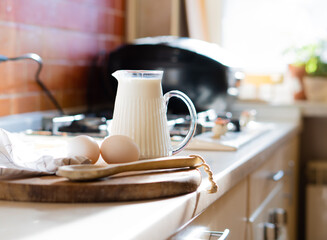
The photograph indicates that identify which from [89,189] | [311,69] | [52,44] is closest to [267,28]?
[311,69]

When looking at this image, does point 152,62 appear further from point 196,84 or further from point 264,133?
point 264,133

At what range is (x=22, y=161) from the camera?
0.79 meters

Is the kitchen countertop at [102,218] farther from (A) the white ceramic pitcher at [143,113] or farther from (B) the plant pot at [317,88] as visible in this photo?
(B) the plant pot at [317,88]

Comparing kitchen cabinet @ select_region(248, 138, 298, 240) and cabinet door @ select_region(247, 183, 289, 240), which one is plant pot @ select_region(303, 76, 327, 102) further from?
cabinet door @ select_region(247, 183, 289, 240)

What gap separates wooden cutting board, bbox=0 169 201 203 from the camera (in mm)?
662

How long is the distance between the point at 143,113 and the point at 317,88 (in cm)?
163

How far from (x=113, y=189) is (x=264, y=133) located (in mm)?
952

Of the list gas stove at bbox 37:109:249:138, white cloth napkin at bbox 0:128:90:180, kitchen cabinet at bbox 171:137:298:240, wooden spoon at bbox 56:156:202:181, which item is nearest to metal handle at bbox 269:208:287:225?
kitchen cabinet at bbox 171:137:298:240

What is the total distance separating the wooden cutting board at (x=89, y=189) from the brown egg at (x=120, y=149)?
0.09 metres

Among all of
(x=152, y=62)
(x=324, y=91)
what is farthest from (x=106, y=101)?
(x=324, y=91)

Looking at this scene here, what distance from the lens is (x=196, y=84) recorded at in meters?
1.75

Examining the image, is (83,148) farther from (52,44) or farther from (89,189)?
(52,44)

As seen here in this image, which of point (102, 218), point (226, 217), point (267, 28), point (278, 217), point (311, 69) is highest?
point (267, 28)

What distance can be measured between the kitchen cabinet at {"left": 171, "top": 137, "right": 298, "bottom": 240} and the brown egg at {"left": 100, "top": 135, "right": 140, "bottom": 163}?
14 cm
